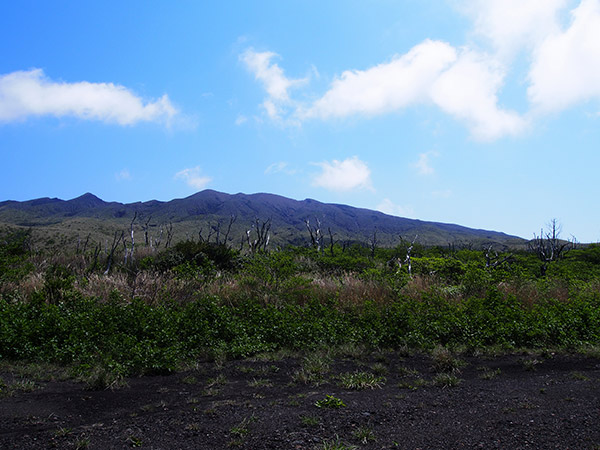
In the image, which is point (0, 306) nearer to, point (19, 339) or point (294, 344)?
point (19, 339)

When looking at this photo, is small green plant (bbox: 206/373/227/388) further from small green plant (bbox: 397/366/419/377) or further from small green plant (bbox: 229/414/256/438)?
small green plant (bbox: 397/366/419/377)

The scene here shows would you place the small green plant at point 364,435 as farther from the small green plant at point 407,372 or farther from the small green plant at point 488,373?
the small green plant at point 488,373

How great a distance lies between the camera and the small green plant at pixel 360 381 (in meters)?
5.10

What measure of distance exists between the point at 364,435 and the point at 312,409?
32.5 inches

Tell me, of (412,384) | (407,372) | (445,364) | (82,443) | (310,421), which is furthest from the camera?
(445,364)

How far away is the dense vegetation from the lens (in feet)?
21.7

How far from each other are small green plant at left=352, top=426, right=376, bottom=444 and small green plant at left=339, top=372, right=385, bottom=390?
4.60 feet

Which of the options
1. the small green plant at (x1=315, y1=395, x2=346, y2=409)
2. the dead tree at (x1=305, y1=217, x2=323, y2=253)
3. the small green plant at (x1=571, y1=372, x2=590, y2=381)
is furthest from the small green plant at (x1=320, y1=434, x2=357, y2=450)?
the dead tree at (x1=305, y1=217, x2=323, y2=253)

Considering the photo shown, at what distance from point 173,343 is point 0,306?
3.74 m

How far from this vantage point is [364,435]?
11.7 feet

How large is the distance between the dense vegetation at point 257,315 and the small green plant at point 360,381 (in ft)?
6.44

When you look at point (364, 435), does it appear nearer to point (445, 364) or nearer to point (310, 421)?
point (310, 421)

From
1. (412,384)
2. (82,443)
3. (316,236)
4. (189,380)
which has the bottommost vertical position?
(189,380)

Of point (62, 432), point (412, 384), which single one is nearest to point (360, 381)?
point (412, 384)
